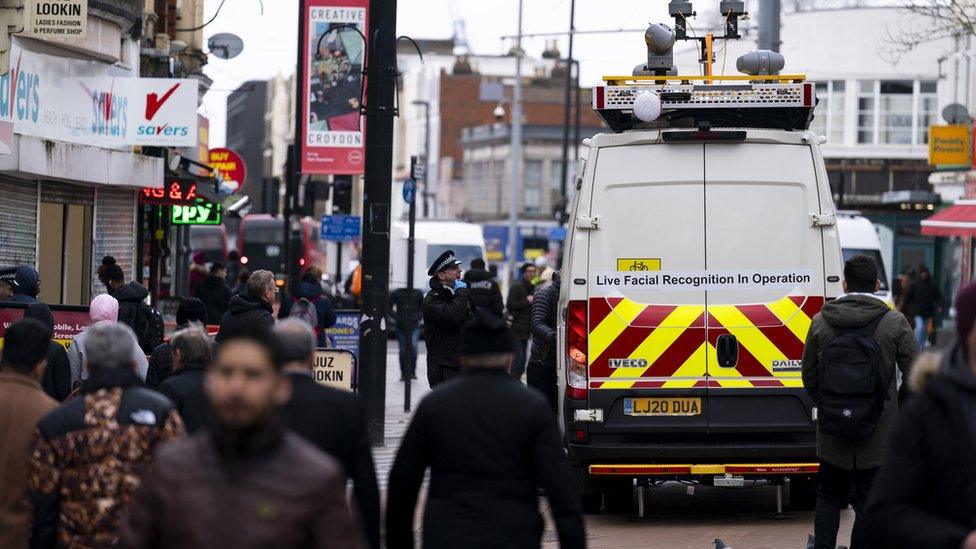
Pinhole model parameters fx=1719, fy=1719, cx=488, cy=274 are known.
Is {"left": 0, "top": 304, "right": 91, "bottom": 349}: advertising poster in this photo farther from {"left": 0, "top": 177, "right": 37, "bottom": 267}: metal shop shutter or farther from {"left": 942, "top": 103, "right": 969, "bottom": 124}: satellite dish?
{"left": 942, "top": 103, "right": 969, "bottom": 124}: satellite dish

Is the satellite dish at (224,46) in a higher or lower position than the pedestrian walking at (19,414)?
higher

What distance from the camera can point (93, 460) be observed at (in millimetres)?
5770

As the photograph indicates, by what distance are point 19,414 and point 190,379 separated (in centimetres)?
109

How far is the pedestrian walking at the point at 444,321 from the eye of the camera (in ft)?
43.9

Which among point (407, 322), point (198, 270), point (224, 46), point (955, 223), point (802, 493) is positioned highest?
point (224, 46)

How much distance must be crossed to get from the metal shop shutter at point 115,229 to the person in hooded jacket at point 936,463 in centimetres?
1794

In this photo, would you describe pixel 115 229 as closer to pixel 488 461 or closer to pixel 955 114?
pixel 488 461

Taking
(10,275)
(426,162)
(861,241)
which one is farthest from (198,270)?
(426,162)

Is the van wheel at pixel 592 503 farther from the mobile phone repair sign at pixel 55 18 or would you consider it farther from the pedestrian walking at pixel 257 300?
the mobile phone repair sign at pixel 55 18

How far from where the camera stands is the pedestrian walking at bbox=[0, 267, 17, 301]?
41.7ft

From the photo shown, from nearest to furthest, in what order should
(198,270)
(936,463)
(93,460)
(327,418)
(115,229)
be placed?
(936,463) → (93,460) → (327,418) → (115,229) → (198,270)

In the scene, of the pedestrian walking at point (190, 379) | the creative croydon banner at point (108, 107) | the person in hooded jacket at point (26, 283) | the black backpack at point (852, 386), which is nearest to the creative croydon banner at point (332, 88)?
the creative croydon banner at point (108, 107)

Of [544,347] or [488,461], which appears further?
[544,347]

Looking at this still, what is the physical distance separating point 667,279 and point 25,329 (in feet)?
17.7
